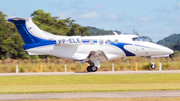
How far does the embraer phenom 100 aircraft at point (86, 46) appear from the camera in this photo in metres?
26.4

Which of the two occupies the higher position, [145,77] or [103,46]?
[103,46]

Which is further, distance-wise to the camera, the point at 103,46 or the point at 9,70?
the point at 9,70

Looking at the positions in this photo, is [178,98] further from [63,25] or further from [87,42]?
[63,25]

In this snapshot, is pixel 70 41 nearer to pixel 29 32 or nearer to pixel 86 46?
pixel 86 46

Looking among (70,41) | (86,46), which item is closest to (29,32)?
(70,41)

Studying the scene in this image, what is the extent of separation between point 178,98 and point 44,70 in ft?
63.2

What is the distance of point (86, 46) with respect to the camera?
1045 inches

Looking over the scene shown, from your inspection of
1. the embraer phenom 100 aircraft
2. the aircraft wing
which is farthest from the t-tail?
the aircraft wing

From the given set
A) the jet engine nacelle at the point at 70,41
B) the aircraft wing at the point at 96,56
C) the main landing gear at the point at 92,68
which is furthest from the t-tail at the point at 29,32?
the main landing gear at the point at 92,68

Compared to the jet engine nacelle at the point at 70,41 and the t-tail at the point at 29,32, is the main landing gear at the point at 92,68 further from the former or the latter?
the t-tail at the point at 29,32

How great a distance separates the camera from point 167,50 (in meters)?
26.9

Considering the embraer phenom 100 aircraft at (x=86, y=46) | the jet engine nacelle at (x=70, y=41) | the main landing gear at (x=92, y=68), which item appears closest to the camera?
the jet engine nacelle at (x=70, y=41)

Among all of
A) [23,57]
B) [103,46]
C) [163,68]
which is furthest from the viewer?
[23,57]

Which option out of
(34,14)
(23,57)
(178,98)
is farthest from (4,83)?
(34,14)
